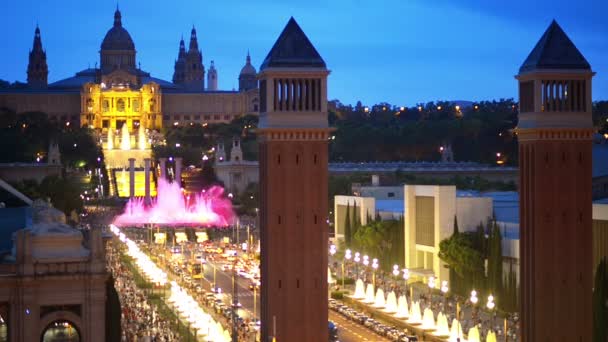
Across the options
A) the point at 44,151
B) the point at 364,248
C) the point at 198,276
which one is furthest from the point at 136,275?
the point at 44,151

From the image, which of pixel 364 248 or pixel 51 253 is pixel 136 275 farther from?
pixel 51 253

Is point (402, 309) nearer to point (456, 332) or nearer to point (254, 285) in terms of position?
point (456, 332)

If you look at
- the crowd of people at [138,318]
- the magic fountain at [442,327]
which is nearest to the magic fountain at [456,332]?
the magic fountain at [442,327]

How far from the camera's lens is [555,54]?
47000 mm

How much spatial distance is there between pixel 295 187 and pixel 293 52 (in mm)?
4237

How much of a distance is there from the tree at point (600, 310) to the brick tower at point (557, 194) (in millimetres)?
281

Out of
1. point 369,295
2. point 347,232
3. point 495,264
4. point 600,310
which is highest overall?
point 347,232

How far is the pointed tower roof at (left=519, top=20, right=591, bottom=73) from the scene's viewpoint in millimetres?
46750

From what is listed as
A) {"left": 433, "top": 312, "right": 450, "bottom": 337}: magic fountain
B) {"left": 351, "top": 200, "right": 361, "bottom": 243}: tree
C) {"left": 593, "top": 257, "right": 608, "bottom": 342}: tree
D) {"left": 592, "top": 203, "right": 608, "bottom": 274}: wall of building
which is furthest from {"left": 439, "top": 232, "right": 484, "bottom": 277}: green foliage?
{"left": 593, "top": 257, "right": 608, "bottom": 342}: tree

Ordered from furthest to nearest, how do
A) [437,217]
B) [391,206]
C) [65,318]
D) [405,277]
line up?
[391,206] < [437,217] < [405,277] < [65,318]

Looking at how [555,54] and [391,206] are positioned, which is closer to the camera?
[555,54]

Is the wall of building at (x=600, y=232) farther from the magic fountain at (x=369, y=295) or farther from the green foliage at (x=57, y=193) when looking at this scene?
the green foliage at (x=57, y=193)

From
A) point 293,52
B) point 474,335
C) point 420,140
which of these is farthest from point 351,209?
point 420,140

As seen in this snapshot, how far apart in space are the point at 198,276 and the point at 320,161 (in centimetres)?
3289
